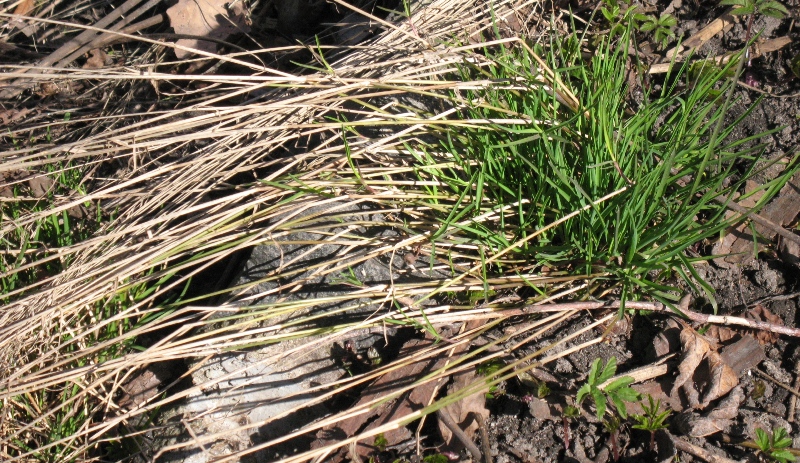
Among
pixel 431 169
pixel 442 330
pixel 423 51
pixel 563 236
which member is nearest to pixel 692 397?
pixel 563 236

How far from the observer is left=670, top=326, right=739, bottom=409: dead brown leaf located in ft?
6.05

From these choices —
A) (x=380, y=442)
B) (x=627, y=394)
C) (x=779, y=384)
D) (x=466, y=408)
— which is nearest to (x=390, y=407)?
(x=380, y=442)

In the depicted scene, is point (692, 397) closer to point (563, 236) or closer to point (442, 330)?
point (563, 236)

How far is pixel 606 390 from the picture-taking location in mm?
1753

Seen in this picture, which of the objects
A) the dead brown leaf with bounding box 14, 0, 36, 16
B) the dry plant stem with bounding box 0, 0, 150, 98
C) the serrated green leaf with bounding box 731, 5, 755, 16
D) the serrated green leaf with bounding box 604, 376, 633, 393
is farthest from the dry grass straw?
the dead brown leaf with bounding box 14, 0, 36, 16

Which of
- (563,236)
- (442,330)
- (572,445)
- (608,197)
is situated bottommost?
(572,445)

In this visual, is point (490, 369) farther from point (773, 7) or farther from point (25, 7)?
point (25, 7)

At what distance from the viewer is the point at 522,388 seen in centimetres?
189

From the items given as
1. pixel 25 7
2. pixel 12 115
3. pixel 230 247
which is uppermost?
pixel 25 7

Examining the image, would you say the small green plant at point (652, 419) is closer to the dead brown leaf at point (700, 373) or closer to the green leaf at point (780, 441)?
the dead brown leaf at point (700, 373)

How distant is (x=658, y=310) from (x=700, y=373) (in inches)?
8.5

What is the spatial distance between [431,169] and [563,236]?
479 mm

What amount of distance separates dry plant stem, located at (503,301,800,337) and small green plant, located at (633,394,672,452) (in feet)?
0.90

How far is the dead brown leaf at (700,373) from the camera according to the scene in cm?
184
